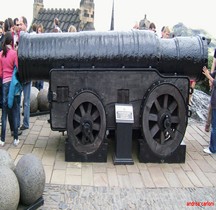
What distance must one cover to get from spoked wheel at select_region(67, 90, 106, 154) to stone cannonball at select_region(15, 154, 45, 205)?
52.3 inches

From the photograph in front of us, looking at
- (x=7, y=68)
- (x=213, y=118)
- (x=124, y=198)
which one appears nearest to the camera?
(x=124, y=198)

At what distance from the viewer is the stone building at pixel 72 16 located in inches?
714

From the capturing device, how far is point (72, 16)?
1862 centimetres

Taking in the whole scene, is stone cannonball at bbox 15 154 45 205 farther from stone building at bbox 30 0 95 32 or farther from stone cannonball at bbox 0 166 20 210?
stone building at bbox 30 0 95 32

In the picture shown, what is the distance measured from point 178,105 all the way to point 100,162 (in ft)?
4.31

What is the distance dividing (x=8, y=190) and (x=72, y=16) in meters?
16.0

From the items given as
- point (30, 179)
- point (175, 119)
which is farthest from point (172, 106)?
point (30, 179)

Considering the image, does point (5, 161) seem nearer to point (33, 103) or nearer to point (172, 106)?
point (172, 106)

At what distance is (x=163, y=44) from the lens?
527 cm

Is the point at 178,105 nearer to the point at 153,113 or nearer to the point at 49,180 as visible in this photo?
the point at 153,113

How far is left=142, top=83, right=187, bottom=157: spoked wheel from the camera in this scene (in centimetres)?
521

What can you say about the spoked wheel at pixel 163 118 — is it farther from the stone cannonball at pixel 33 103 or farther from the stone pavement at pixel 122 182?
the stone cannonball at pixel 33 103

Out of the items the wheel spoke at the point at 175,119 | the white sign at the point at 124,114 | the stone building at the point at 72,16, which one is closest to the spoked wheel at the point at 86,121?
the white sign at the point at 124,114

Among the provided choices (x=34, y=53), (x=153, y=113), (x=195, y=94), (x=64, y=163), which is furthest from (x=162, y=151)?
(x=195, y=94)
